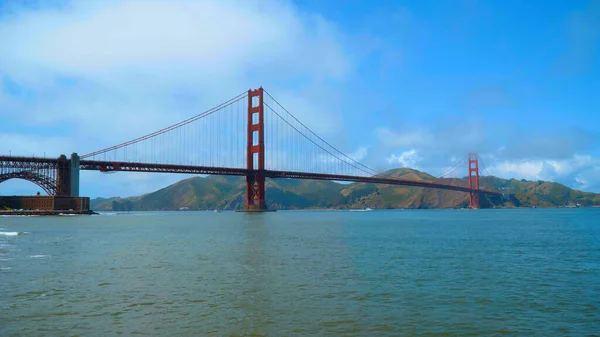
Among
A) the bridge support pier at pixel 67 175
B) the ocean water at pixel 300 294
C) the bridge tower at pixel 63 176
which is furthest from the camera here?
the bridge support pier at pixel 67 175

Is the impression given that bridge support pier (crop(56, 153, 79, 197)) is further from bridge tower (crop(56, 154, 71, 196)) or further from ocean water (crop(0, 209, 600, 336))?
ocean water (crop(0, 209, 600, 336))

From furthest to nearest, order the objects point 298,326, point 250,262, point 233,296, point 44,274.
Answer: point 250,262 → point 44,274 → point 233,296 → point 298,326

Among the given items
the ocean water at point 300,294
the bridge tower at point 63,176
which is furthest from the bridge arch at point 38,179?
the ocean water at point 300,294

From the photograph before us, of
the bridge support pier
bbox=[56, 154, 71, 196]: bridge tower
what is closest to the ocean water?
the bridge support pier

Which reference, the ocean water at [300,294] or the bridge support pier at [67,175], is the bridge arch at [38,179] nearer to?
the bridge support pier at [67,175]

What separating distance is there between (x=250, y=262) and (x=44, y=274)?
30.0 ft

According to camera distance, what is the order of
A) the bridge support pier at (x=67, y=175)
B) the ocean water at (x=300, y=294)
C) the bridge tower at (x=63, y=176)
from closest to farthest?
the ocean water at (x=300, y=294), the bridge tower at (x=63, y=176), the bridge support pier at (x=67, y=175)

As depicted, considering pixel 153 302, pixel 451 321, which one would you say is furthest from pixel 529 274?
pixel 153 302

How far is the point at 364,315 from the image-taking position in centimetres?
1281

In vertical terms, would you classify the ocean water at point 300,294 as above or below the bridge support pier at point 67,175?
below

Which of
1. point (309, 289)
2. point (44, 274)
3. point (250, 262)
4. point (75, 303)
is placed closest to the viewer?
point (75, 303)

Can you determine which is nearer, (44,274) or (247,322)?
(247,322)

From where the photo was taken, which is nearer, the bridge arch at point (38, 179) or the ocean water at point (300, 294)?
the ocean water at point (300, 294)

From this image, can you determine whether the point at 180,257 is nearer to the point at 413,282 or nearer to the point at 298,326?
the point at 413,282
